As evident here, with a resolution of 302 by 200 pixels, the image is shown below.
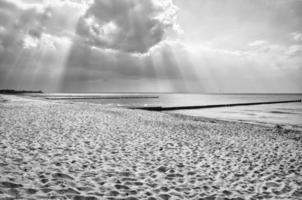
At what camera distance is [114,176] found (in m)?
5.00

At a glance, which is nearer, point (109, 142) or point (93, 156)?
point (93, 156)

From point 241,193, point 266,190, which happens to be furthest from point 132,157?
point 266,190

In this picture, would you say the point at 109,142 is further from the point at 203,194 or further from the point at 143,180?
the point at 203,194

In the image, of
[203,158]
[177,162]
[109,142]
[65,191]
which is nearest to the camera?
[65,191]

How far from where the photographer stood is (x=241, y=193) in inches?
181

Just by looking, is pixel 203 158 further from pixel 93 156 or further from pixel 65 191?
pixel 65 191

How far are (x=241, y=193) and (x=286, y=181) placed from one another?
189 centimetres

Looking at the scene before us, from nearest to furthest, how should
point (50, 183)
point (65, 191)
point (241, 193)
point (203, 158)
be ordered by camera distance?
point (65, 191), point (50, 183), point (241, 193), point (203, 158)

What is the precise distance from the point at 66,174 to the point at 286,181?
20.3 feet

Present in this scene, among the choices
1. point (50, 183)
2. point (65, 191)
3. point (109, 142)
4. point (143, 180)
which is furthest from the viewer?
point (109, 142)

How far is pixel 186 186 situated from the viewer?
475 centimetres

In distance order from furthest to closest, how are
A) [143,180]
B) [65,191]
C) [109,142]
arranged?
[109,142] < [143,180] < [65,191]

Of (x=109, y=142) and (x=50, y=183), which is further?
(x=109, y=142)

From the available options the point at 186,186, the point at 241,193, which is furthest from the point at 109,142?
the point at 241,193
